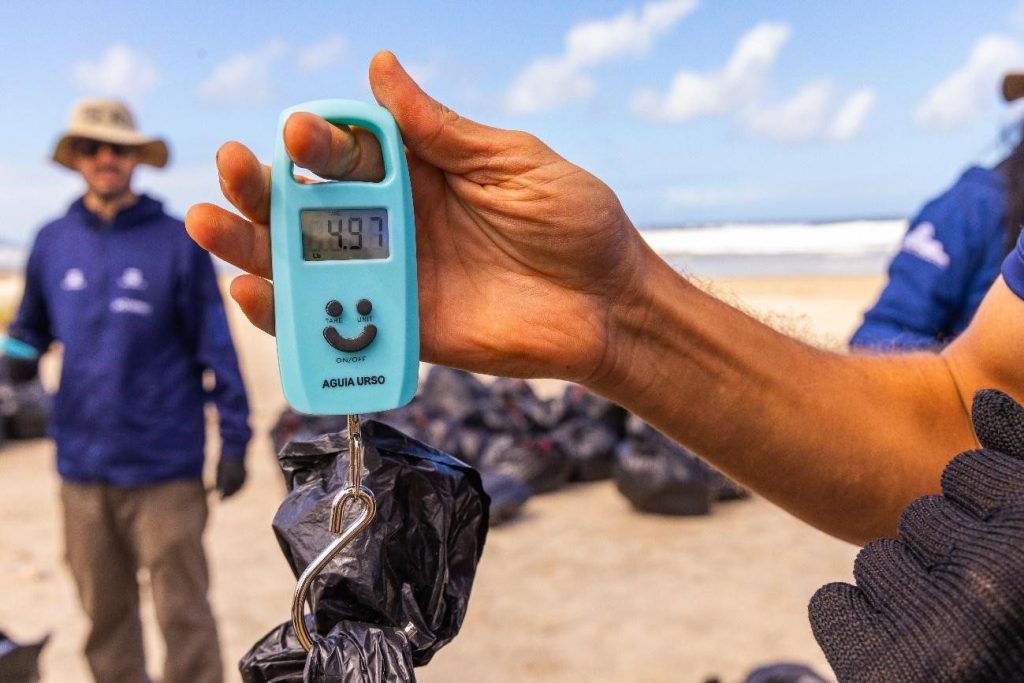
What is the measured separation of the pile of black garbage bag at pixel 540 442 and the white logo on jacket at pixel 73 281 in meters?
1.70

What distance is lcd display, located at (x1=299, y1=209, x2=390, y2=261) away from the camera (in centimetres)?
105

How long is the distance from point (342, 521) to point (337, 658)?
152 millimetres

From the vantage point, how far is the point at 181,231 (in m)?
3.54

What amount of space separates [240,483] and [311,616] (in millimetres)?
2707

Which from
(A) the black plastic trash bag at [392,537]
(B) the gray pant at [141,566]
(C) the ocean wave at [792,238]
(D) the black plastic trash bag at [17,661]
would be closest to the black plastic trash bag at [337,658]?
(A) the black plastic trash bag at [392,537]

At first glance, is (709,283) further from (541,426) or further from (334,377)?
(541,426)

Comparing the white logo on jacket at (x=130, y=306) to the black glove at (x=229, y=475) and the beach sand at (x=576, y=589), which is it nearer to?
the black glove at (x=229, y=475)

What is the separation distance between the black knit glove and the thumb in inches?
26.3

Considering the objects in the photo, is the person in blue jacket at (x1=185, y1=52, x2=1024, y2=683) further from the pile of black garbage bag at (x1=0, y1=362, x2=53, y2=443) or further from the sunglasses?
the pile of black garbage bag at (x1=0, y1=362, x2=53, y2=443)

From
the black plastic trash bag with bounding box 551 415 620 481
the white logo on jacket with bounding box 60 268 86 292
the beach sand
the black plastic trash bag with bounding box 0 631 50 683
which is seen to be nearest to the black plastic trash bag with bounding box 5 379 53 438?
the beach sand

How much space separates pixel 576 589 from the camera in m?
4.40

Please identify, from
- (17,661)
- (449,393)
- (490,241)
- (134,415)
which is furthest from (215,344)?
(449,393)

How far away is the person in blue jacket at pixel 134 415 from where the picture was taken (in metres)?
3.41

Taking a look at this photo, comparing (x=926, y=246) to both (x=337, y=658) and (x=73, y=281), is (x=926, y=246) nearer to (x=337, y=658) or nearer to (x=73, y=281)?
(x=337, y=658)
